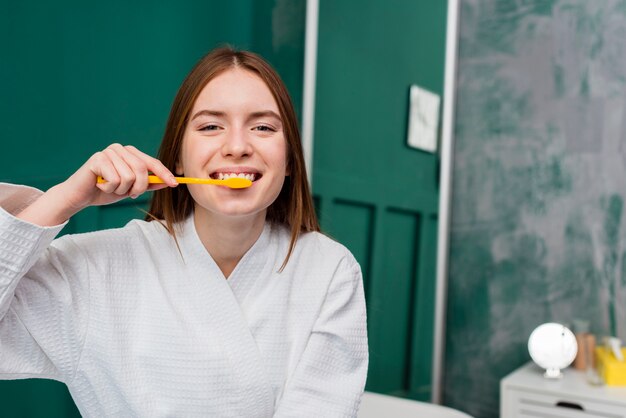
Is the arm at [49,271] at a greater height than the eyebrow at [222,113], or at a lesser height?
lesser

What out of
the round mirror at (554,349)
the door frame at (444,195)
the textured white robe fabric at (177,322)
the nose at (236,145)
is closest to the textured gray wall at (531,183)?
the door frame at (444,195)

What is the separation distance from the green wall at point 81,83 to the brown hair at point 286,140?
60 centimetres

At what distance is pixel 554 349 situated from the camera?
213 centimetres

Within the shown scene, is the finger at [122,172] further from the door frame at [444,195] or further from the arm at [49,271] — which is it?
the door frame at [444,195]

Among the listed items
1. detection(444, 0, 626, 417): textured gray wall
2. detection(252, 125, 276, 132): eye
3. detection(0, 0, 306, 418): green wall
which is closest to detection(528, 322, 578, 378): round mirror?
detection(444, 0, 626, 417): textured gray wall

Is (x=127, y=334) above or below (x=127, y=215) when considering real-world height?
below

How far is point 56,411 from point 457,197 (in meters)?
1.47

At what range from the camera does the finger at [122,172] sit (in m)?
0.97

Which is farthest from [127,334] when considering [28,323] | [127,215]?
[127,215]

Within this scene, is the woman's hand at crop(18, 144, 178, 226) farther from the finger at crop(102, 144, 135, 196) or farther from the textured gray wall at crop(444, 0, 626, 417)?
the textured gray wall at crop(444, 0, 626, 417)

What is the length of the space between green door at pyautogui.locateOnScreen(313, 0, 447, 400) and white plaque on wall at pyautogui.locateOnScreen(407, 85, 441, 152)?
0.02m

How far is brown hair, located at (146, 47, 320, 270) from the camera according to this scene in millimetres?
1163

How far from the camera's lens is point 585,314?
92.5 inches

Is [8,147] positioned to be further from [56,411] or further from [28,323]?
[28,323]
